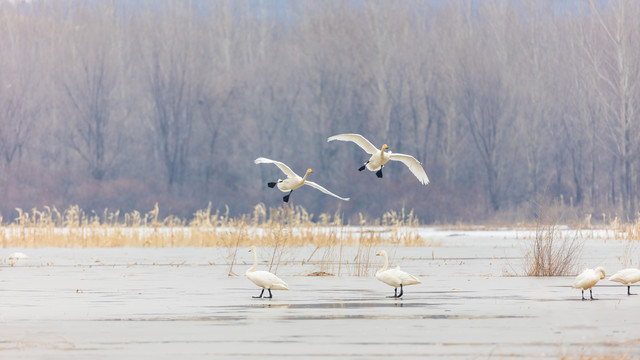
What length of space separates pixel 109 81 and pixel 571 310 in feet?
176

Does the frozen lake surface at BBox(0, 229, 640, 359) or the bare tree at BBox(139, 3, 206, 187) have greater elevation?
the bare tree at BBox(139, 3, 206, 187)

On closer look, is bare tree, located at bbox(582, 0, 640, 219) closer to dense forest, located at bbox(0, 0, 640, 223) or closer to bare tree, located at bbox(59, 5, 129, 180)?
dense forest, located at bbox(0, 0, 640, 223)

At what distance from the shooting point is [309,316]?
40.6ft

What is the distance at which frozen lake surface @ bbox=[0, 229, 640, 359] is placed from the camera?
953 centimetres

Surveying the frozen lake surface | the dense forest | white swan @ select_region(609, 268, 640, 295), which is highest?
the dense forest

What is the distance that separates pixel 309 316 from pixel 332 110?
48.5m

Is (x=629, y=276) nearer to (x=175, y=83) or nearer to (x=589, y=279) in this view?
(x=589, y=279)

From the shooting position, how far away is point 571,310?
42.4 feet

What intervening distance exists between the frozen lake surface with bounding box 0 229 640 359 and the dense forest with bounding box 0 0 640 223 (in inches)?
1464

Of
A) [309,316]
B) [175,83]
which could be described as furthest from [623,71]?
[309,316]

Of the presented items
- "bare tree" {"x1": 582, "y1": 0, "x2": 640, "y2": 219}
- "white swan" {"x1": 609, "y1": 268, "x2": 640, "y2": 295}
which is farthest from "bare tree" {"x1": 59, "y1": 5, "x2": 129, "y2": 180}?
"white swan" {"x1": 609, "y1": 268, "x2": 640, "y2": 295}

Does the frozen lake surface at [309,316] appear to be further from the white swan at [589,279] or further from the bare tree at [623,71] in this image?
the bare tree at [623,71]

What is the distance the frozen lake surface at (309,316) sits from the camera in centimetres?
953

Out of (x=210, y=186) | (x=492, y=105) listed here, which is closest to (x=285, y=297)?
(x=492, y=105)
